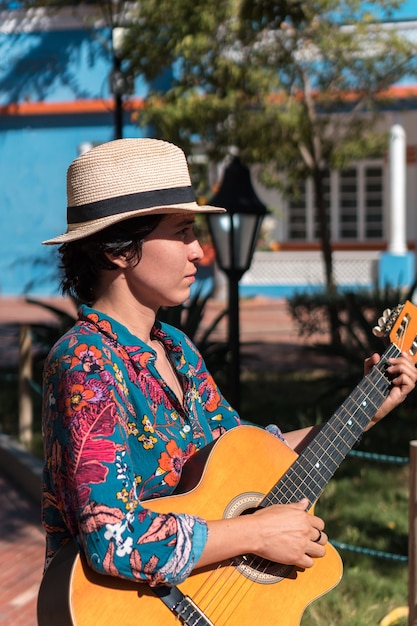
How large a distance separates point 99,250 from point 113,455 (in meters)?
0.53

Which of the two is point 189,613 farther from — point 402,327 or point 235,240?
point 235,240

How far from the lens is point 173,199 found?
2256 mm

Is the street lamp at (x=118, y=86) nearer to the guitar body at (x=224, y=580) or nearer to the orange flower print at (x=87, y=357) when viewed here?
the guitar body at (x=224, y=580)

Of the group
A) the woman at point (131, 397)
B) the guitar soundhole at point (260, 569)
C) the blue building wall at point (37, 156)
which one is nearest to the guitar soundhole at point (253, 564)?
the guitar soundhole at point (260, 569)

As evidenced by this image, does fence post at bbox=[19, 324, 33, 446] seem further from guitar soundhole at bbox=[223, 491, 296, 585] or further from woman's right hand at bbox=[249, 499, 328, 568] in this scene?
woman's right hand at bbox=[249, 499, 328, 568]

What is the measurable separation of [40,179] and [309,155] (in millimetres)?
8775

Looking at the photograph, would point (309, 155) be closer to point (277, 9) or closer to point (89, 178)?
point (277, 9)

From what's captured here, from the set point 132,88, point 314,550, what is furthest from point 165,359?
point 132,88

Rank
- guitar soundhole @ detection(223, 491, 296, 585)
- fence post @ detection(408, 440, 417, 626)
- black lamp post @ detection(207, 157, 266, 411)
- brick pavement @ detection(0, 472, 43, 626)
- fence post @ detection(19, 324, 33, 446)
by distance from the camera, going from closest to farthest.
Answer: guitar soundhole @ detection(223, 491, 296, 585)
fence post @ detection(408, 440, 417, 626)
brick pavement @ detection(0, 472, 43, 626)
black lamp post @ detection(207, 157, 266, 411)
fence post @ detection(19, 324, 33, 446)

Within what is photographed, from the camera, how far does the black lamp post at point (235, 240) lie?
236 inches

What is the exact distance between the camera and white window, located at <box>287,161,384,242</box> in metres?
21.7

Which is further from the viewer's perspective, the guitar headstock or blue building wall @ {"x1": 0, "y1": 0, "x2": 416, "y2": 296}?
blue building wall @ {"x1": 0, "y1": 0, "x2": 416, "y2": 296}

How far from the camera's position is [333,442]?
8.46ft

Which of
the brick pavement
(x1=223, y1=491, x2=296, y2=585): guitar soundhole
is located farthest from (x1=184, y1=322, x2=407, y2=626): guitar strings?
the brick pavement
